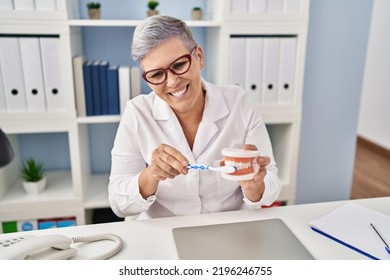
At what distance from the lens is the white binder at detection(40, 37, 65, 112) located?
1.57 metres

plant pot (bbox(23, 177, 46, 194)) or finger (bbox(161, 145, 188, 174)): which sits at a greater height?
finger (bbox(161, 145, 188, 174))

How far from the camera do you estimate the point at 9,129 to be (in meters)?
1.62

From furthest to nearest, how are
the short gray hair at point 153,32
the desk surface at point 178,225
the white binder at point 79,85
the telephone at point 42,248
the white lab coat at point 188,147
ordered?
the white binder at point 79,85
the white lab coat at point 188,147
the short gray hair at point 153,32
the desk surface at point 178,225
the telephone at point 42,248

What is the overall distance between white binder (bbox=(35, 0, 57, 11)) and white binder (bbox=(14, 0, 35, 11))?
2cm

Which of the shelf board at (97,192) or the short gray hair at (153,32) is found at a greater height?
the short gray hair at (153,32)

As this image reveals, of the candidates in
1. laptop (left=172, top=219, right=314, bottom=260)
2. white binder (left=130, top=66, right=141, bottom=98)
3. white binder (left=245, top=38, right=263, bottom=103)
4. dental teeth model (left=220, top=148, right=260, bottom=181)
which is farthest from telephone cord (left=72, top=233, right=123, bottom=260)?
white binder (left=245, top=38, right=263, bottom=103)

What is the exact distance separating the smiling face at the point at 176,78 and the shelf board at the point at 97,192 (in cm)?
80

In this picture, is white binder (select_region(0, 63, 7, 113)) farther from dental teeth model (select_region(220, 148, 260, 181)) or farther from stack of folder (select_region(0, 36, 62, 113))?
dental teeth model (select_region(220, 148, 260, 181))

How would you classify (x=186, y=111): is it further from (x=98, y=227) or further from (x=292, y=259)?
(x=292, y=259)

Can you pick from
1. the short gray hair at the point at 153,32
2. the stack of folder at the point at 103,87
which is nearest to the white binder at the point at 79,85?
the stack of folder at the point at 103,87

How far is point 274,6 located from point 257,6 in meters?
0.08

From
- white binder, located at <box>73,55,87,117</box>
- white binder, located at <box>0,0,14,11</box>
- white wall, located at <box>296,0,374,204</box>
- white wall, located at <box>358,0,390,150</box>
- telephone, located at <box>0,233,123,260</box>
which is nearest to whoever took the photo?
telephone, located at <box>0,233,123,260</box>

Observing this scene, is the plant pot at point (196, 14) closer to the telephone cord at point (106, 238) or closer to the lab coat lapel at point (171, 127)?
the lab coat lapel at point (171, 127)

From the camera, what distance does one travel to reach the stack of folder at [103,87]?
1.69m
